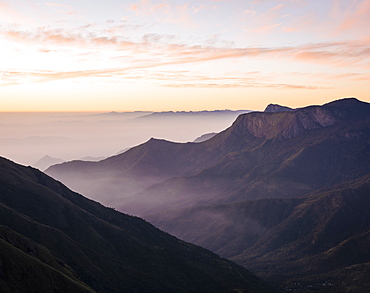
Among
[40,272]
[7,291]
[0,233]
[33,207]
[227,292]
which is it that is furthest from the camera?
A: [33,207]

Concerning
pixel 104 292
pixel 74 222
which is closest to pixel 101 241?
pixel 74 222

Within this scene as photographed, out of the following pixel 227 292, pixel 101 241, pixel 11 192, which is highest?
pixel 11 192

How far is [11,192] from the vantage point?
195 meters

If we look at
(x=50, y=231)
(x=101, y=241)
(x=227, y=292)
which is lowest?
(x=227, y=292)

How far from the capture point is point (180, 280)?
188m

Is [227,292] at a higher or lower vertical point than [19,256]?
lower

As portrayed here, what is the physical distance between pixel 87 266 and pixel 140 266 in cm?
3628

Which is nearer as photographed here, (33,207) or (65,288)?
(65,288)

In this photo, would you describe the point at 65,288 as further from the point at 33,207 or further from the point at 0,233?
the point at 33,207

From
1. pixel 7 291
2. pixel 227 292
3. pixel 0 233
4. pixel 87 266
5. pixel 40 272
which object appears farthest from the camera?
pixel 227 292

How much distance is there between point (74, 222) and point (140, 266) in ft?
141

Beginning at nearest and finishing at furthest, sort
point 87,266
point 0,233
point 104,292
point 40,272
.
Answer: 1. point 40,272
2. point 0,233
3. point 104,292
4. point 87,266

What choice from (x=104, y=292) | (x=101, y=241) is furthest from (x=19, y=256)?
(x=101, y=241)

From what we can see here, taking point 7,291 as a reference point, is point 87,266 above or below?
below
